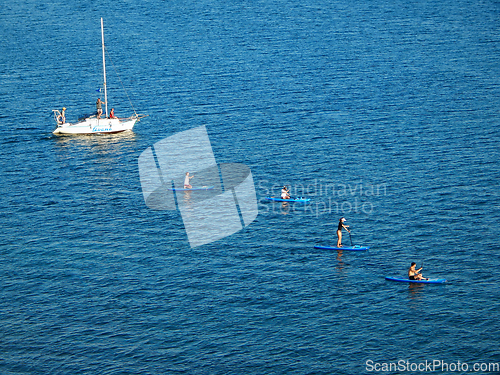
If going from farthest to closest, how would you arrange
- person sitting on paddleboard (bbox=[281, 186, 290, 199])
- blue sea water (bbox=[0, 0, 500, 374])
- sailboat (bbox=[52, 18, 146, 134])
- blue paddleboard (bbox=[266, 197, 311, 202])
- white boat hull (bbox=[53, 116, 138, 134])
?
white boat hull (bbox=[53, 116, 138, 134]), sailboat (bbox=[52, 18, 146, 134]), person sitting on paddleboard (bbox=[281, 186, 290, 199]), blue paddleboard (bbox=[266, 197, 311, 202]), blue sea water (bbox=[0, 0, 500, 374])

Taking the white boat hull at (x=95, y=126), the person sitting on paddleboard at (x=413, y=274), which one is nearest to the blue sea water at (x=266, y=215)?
the person sitting on paddleboard at (x=413, y=274)

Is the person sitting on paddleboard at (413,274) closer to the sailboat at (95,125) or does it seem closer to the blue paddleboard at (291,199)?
the blue paddleboard at (291,199)

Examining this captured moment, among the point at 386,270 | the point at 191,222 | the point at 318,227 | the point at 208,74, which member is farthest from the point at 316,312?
the point at 208,74

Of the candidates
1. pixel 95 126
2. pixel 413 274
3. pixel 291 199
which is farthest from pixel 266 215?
pixel 95 126

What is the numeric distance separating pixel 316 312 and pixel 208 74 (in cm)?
9162

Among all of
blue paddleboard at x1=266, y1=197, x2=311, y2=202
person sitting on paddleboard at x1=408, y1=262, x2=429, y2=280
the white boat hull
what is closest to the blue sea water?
blue paddleboard at x1=266, y1=197, x2=311, y2=202

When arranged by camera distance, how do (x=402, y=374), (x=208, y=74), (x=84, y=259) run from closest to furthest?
(x=402, y=374) → (x=84, y=259) → (x=208, y=74)

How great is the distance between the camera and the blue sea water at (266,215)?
188 feet

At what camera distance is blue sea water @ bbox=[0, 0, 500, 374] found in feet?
188

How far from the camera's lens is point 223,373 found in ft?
176

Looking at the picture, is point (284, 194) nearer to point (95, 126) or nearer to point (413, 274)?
point (413, 274)

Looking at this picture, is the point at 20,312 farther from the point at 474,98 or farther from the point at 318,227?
the point at 474,98

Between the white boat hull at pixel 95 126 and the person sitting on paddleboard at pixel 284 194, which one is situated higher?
the white boat hull at pixel 95 126

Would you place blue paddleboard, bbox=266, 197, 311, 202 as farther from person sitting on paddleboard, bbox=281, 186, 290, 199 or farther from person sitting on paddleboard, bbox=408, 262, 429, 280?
person sitting on paddleboard, bbox=408, 262, 429, 280
